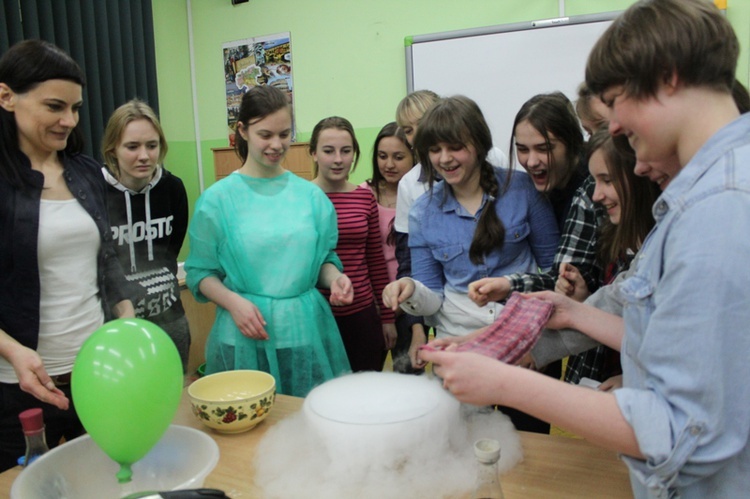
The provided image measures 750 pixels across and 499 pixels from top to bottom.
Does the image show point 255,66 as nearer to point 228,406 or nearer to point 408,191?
point 408,191

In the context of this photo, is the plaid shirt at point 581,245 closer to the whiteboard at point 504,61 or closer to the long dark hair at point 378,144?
→ the long dark hair at point 378,144

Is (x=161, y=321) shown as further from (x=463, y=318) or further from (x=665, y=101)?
(x=665, y=101)

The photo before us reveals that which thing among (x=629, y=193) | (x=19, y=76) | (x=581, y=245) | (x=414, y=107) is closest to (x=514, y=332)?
(x=629, y=193)

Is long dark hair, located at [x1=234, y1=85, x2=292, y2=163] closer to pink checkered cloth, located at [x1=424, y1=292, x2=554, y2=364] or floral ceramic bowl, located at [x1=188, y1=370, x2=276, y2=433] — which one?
floral ceramic bowl, located at [x1=188, y1=370, x2=276, y2=433]

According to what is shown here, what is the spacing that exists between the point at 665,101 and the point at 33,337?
54.8 inches

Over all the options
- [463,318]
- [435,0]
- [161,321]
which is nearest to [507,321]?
[463,318]

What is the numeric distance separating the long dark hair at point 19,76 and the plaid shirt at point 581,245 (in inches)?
47.9

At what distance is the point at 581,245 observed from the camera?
1.45m

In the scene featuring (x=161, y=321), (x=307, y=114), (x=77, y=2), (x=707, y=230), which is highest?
(x=77, y=2)

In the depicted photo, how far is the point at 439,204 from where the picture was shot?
1730 millimetres

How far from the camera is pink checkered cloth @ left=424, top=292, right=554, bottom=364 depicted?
969 millimetres

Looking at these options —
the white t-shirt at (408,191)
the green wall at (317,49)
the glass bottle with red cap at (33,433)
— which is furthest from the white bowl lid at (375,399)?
the green wall at (317,49)

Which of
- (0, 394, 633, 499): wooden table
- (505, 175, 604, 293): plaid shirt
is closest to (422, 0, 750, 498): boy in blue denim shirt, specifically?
(0, 394, 633, 499): wooden table

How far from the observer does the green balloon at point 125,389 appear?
86 centimetres
